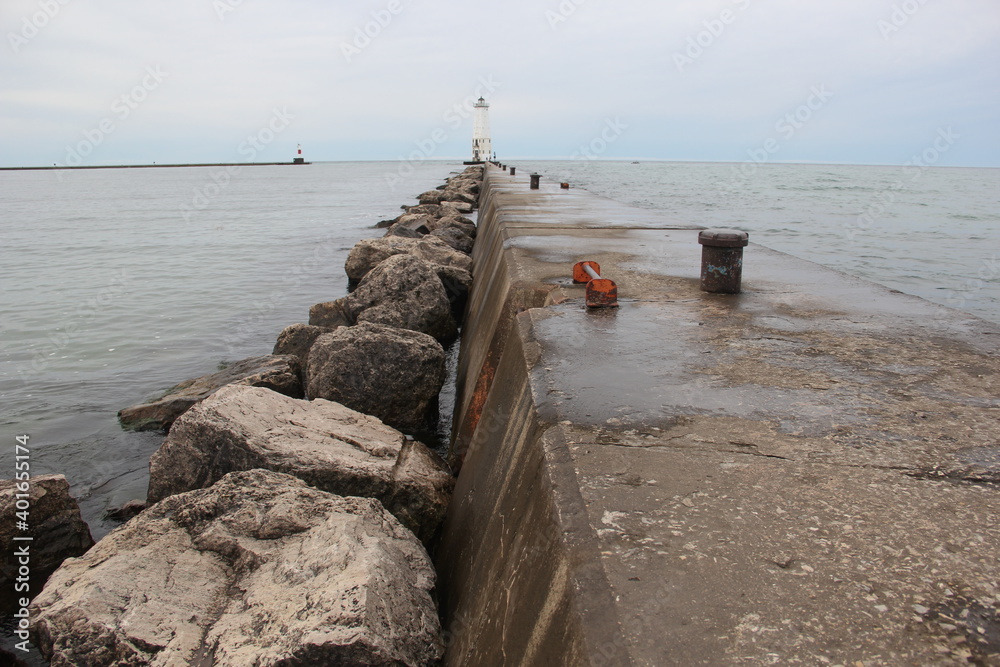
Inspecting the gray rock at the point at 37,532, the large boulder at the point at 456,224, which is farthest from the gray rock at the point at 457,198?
the gray rock at the point at 37,532

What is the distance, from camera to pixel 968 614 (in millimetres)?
1257

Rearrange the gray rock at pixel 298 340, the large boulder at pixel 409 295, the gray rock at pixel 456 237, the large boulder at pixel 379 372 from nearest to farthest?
the large boulder at pixel 379 372, the large boulder at pixel 409 295, the gray rock at pixel 298 340, the gray rock at pixel 456 237

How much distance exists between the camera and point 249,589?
2014mm

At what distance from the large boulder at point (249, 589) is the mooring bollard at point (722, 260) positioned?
2562mm

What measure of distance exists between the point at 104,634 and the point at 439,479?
1.48 meters

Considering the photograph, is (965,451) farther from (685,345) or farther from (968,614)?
(685,345)

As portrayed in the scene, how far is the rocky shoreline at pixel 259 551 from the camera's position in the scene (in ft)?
5.94

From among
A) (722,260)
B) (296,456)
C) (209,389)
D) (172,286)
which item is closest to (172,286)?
(172,286)

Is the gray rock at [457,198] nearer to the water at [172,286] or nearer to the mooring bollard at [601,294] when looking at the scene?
the water at [172,286]

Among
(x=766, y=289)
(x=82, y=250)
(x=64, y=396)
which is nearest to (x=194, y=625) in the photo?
(x=766, y=289)

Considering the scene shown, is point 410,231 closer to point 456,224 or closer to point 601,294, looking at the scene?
point 456,224

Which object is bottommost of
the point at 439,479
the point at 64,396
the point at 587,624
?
the point at 64,396

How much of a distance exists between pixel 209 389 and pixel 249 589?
3.58 meters

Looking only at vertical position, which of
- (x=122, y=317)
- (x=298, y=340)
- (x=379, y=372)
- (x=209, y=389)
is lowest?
(x=122, y=317)
